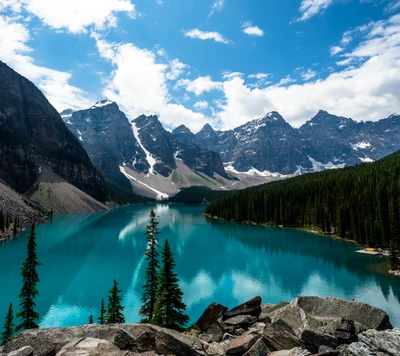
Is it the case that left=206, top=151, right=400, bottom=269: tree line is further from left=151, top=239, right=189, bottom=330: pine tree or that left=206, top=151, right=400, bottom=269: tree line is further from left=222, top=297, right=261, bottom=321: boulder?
left=151, top=239, right=189, bottom=330: pine tree

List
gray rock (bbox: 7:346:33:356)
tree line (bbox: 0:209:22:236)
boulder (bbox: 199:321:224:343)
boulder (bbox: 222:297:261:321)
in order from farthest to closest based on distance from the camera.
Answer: tree line (bbox: 0:209:22:236), boulder (bbox: 222:297:261:321), boulder (bbox: 199:321:224:343), gray rock (bbox: 7:346:33:356)

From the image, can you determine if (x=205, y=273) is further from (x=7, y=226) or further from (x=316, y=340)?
(x=7, y=226)

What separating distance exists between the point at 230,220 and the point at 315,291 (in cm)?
11537

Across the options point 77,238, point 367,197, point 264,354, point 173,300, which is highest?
point 367,197

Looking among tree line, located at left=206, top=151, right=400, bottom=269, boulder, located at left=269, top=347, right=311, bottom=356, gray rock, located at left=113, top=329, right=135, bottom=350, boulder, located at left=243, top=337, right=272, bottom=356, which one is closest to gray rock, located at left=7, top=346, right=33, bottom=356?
gray rock, located at left=113, top=329, right=135, bottom=350

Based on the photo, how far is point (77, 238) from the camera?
101m

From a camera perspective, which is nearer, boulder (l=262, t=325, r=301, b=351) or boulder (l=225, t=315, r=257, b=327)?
boulder (l=262, t=325, r=301, b=351)

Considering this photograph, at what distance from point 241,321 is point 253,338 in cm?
441

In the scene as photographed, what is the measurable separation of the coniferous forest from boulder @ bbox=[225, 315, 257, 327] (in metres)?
Answer: 50.0

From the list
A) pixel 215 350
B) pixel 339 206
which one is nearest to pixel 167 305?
pixel 215 350

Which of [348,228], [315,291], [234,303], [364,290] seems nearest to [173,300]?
[234,303]

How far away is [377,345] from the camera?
32.1ft

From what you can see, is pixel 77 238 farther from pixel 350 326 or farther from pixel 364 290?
pixel 350 326

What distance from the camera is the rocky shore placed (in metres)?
11.4
